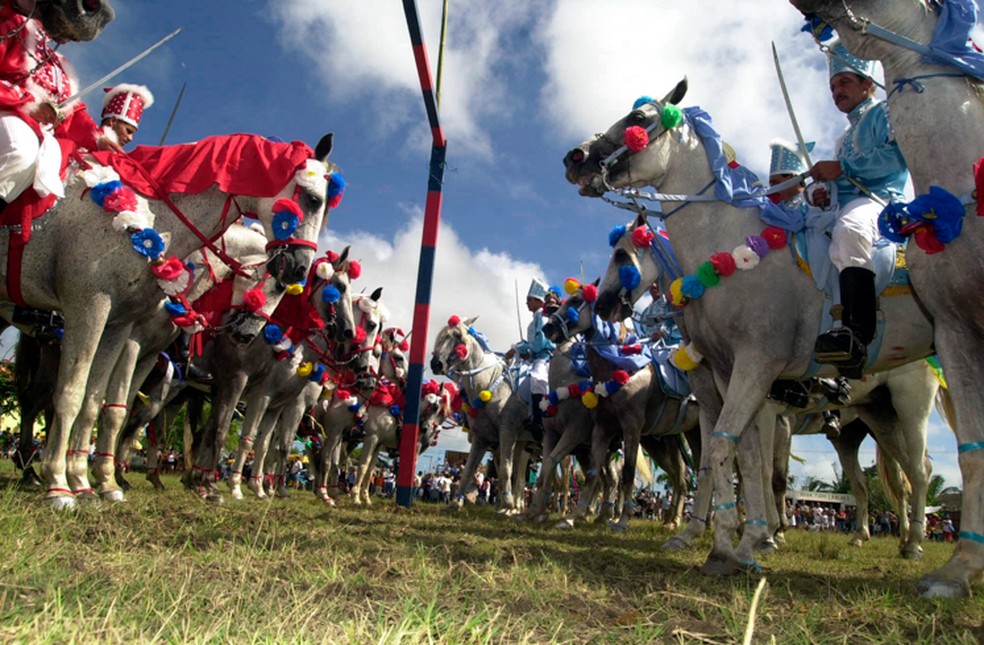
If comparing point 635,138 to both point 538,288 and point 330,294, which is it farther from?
point 538,288

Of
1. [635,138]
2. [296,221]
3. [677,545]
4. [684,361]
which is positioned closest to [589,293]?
[684,361]

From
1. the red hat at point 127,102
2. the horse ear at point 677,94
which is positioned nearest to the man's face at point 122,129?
the red hat at point 127,102

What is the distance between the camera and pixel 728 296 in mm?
5074

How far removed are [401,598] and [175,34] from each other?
531 centimetres

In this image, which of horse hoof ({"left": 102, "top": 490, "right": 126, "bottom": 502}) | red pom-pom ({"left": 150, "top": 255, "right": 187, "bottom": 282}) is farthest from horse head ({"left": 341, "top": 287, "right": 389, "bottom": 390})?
red pom-pom ({"left": 150, "top": 255, "right": 187, "bottom": 282})

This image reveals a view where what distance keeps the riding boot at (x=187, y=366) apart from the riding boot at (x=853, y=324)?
23.5 feet

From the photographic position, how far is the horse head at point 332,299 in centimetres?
1059

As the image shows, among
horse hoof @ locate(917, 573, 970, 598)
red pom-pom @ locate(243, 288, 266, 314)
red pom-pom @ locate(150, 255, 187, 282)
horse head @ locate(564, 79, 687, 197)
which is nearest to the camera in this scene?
horse hoof @ locate(917, 573, 970, 598)

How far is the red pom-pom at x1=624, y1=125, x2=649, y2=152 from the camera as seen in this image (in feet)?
18.6

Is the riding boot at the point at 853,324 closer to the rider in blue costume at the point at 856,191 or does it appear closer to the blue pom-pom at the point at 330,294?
the rider in blue costume at the point at 856,191

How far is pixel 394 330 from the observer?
1595 centimetres

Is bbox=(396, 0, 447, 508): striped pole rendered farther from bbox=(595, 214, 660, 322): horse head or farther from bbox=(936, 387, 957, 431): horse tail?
bbox=(936, 387, 957, 431): horse tail

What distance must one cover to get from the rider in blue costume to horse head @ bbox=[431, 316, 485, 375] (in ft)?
29.7

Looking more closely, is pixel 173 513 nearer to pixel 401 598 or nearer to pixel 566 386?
pixel 401 598
